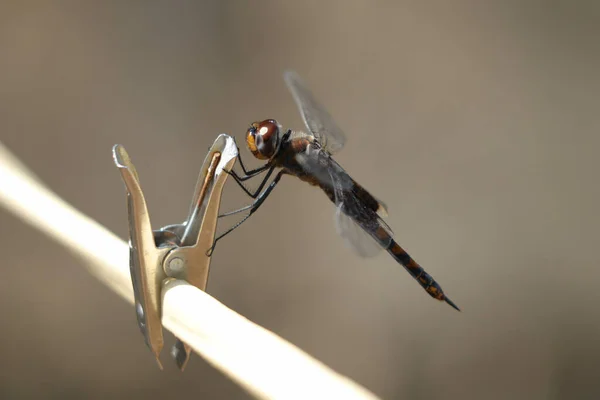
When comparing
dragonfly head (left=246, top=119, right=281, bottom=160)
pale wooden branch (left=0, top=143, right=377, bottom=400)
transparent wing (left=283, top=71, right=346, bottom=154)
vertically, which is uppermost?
transparent wing (left=283, top=71, right=346, bottom=154)

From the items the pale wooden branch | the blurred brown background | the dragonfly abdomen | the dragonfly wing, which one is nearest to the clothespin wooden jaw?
the pale wooden branch

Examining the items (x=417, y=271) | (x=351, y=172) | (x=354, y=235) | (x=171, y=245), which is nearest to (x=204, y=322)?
(x=171, y=245)

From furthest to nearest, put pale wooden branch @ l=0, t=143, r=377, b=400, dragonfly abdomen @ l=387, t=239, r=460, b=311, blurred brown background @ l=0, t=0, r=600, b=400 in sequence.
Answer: blurred brown background @ l=0, t=0, r=600, b=400 → dragonfly abdomen @ l=387, t=239, r=460, b=311 → pale wooden branch @ l=0, t=143, r=377, b=400

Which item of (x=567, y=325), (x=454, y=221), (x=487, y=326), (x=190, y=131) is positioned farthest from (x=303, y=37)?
(x=567, y=325)

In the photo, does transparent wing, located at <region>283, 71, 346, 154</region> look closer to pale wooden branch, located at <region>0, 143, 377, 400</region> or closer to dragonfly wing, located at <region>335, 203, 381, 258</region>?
dragonfly wing, located at <region>335, 203, 381, 258</region>

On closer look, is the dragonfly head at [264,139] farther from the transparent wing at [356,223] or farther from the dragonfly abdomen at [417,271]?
the dragonfly abdomen at [417,271]

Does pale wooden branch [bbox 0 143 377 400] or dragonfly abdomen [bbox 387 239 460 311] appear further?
dragonfly abdomen [bbox 387 239 460 311]

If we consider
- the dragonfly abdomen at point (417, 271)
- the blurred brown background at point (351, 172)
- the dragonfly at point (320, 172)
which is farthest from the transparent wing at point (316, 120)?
the blurred brown background at point (351, 172)
